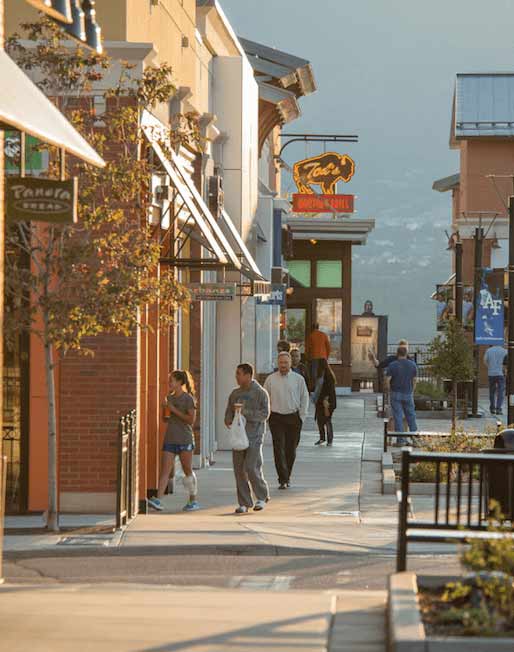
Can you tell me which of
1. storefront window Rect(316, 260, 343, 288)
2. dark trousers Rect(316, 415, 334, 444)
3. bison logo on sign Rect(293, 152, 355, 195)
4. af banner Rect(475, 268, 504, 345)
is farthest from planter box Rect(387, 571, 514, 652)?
bison logo on sign Rect(293, 152, 355, 195)

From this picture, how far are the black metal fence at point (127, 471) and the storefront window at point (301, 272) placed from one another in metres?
39.2

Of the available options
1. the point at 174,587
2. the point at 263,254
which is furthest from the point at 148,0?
the point at 263,254

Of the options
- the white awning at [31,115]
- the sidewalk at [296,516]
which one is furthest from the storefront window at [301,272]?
the white awning at [31,115]

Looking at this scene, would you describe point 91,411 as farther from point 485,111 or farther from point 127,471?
point 485,111

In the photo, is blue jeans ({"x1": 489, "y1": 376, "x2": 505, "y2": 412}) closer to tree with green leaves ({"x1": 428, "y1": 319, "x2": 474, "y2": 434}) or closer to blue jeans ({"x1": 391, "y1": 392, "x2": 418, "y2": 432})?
tree with green leaves ({"x1": 428, "y1": 319, "x2": 474, "y2": 434})

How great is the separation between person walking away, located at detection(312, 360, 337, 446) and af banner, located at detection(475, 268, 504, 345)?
10446 mm

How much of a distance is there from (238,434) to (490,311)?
2344 centimetres

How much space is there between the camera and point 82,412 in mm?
17656

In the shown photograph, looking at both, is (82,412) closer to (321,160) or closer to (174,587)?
(174,587)

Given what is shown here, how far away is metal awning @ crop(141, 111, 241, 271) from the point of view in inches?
702

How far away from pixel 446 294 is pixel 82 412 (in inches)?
1778

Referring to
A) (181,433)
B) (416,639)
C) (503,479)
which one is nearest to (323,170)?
(181,433)

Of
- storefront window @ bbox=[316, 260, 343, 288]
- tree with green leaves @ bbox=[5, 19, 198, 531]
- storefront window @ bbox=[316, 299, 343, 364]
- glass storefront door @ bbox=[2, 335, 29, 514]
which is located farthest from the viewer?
storefront window @ bbox=[316, 260, 343, 288]

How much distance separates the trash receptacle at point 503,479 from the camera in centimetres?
1038
